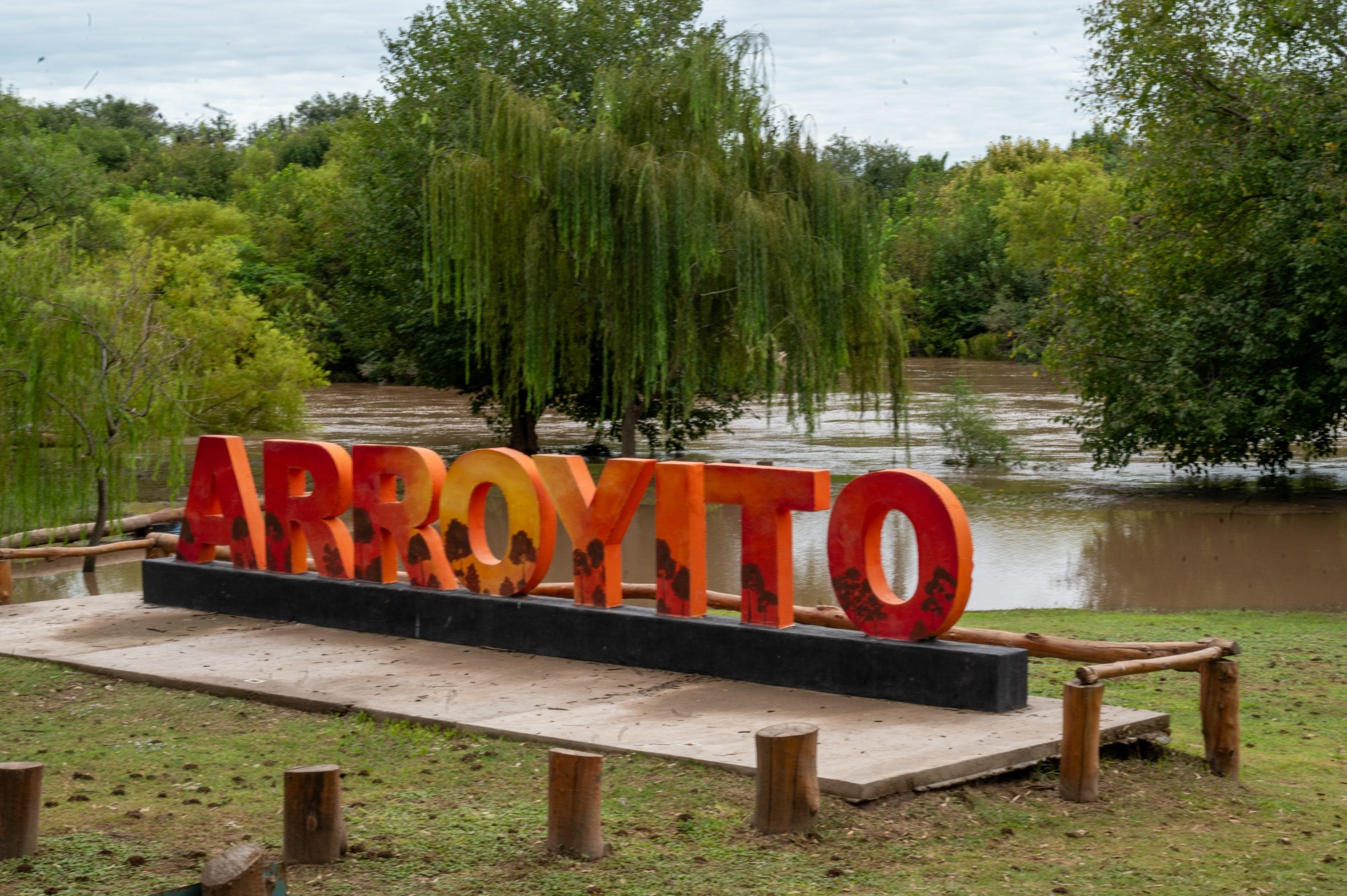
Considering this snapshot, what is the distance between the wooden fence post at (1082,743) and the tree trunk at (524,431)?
24.9 meters

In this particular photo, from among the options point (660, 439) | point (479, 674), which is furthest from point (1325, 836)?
point (660, 439)

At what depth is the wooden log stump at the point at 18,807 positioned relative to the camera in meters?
5.98

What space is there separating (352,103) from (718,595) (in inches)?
4736

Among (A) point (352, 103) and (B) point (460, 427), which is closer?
(B) point (460, 427)

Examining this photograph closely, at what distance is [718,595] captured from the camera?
1253 cm

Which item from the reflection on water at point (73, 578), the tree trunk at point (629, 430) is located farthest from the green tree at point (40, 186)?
the tree trunk at point (629, 430)

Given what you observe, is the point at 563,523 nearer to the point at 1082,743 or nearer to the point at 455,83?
the point at 1082,743

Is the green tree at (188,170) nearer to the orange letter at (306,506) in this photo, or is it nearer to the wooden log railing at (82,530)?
the wooden log railing at (82,530)

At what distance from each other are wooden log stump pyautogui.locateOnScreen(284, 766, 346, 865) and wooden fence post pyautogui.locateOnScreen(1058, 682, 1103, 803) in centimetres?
358

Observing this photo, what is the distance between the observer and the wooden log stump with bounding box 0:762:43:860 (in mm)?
5977

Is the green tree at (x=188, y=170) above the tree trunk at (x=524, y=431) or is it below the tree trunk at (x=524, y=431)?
above

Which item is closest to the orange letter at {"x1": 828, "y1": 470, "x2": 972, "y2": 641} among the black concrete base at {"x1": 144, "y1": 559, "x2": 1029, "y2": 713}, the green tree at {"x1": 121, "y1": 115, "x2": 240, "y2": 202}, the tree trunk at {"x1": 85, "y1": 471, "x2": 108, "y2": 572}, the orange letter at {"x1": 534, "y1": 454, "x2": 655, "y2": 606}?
the black concrete base at {"x1": 144, "y1": 559, "x2": 1029, "y2": 713}

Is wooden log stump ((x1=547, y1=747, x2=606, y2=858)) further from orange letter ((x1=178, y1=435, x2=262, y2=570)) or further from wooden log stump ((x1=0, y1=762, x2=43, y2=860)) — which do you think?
orange letter ((x1=178, y1=435, x2=262, y2=570))

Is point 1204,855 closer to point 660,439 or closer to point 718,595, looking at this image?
point 718,595
